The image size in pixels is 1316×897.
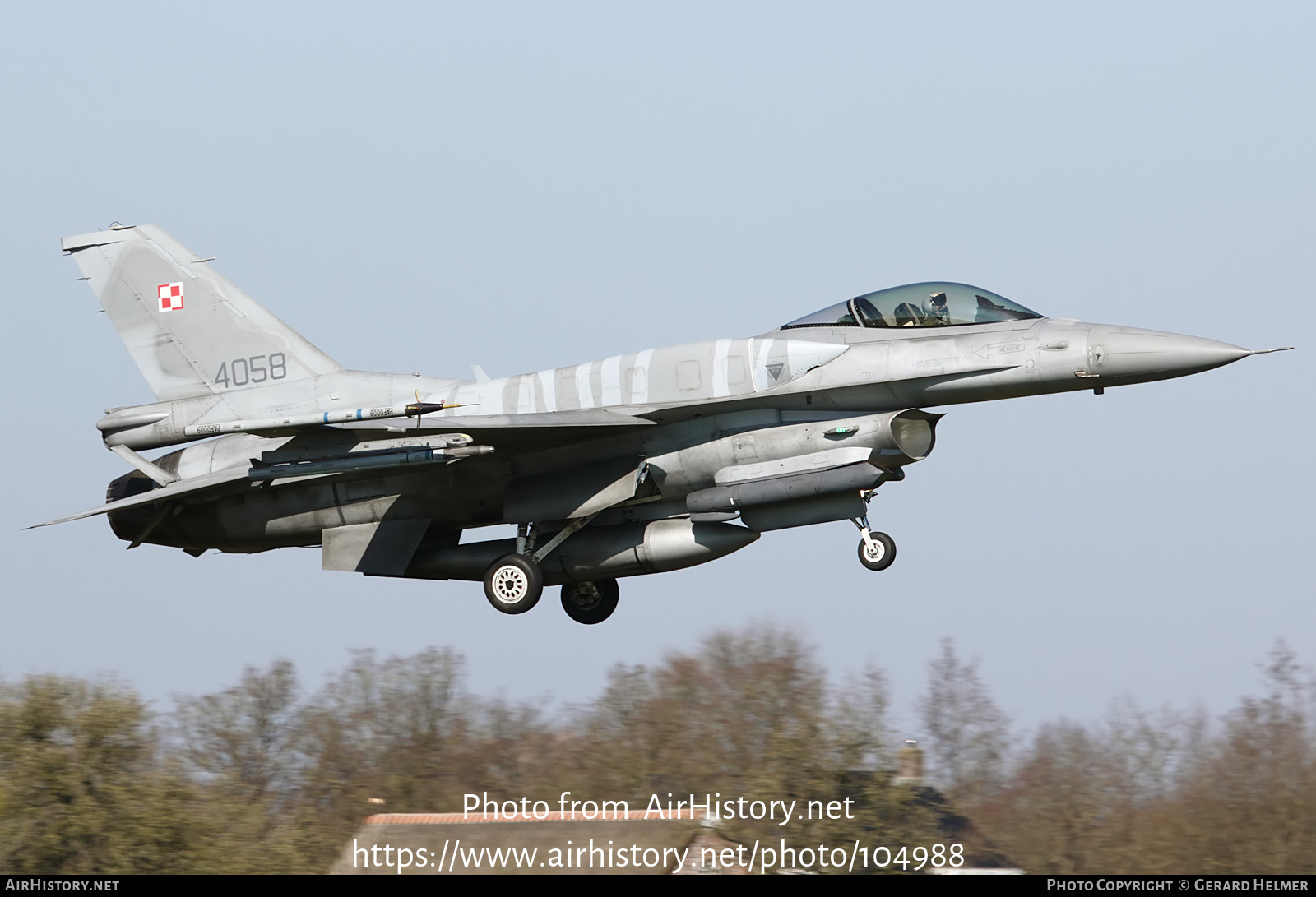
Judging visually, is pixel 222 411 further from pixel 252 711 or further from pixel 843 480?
pixel 252 711

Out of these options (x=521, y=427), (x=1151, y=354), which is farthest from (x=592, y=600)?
(x=1151, y=354)

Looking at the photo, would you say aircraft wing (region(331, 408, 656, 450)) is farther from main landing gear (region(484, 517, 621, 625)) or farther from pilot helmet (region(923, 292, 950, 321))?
pilot helmet (region(923, 292, 950, 321))

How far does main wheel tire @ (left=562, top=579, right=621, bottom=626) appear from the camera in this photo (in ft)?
63.0

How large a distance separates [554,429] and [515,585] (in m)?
2.20

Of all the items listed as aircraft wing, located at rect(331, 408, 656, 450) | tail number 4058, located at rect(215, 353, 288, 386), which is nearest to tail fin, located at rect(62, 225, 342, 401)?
tail number 4058, located at rect(215, 353, 288, 386)

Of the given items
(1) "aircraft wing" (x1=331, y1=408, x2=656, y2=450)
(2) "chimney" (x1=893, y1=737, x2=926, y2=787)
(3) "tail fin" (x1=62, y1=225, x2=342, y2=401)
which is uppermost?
(3) "tail fin" (x1=62, y1=225, x2=342, y2=401)

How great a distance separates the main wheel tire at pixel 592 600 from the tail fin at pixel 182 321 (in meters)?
Answer: 4.16

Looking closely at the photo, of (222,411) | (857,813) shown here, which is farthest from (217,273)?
→ (857,813)

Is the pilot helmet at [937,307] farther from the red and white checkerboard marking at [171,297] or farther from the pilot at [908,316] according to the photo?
the red and white checkerboard marking at [171,297]

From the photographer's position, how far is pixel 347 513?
17.9 metres

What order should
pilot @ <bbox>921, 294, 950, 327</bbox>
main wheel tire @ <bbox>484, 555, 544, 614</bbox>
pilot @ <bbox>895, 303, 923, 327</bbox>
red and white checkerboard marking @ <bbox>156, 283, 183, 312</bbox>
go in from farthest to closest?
red and white checkerboard marking @ <bbox>156, 283, 183, 312</bbox>, main wheel tire @ <bbox>484, 555, 544, 614</bbox>, pilot @ <bbox>895, 303, 923, 327</bbox>, pilot @ <bbox>921, 294, 950, 327</bbox>

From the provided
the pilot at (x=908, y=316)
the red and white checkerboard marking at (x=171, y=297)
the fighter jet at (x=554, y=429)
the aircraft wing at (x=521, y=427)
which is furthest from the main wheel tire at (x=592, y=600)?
the red and white checkerboard marking at (x=171, y=297)

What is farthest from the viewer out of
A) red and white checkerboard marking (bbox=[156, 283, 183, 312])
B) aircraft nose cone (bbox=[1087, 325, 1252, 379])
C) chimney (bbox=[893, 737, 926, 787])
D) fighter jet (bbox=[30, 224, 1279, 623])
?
chimney (bbox=[893, 737, 926, 787])

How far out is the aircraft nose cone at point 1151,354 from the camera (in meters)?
14.8
